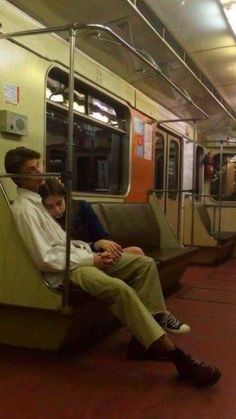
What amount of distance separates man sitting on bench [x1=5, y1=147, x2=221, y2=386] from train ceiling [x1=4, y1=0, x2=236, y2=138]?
1405 millimetres

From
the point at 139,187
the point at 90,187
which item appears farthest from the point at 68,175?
the point at 139,187

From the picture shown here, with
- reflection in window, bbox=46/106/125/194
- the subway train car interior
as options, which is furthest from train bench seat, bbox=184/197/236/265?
reflection in window, bbox=46/106/125/194

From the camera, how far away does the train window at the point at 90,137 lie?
3.63m

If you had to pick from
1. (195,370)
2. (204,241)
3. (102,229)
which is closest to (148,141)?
(204,241)

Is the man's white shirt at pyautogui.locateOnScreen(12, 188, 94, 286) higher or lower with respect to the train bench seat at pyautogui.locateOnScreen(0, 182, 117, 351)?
higher

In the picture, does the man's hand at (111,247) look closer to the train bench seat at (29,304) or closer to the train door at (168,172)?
the train bench seat at (29,304)

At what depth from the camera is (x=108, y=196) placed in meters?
4.59

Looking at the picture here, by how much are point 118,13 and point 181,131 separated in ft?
12.6

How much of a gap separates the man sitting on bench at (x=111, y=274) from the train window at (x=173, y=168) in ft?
13.9

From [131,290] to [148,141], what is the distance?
3.53 metres

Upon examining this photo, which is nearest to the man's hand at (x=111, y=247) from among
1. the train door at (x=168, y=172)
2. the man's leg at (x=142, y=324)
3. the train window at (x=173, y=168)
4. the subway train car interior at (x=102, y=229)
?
the subway train car interior at (x=102, y=229)

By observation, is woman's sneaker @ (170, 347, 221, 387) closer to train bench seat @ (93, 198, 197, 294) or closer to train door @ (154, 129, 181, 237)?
train bench seat @ (93, 198, 197, 294)

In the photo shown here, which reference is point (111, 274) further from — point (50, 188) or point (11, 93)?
point (11, 93)

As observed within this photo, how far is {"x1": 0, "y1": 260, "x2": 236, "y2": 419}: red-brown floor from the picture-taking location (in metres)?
1.92
